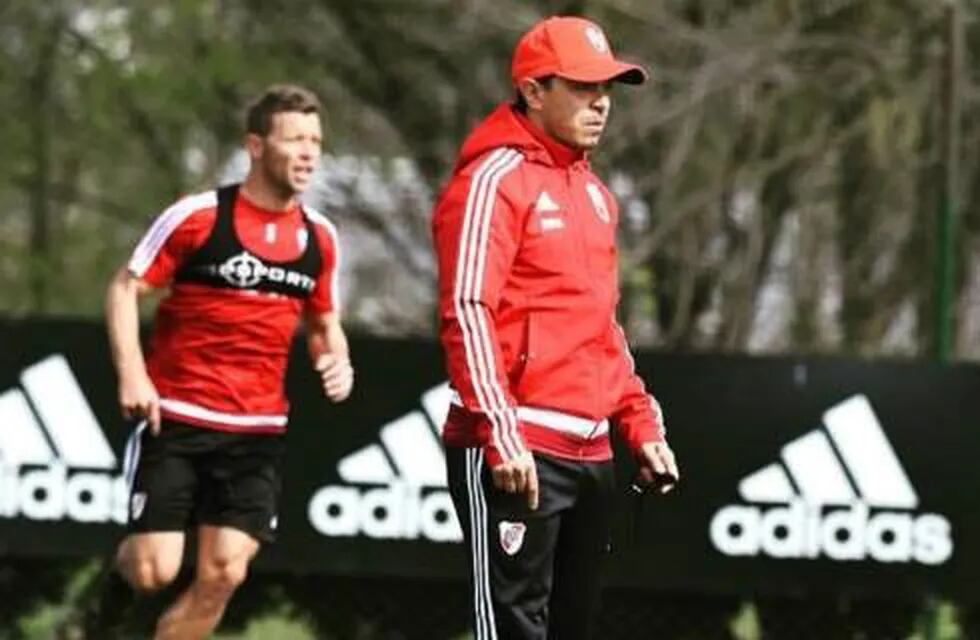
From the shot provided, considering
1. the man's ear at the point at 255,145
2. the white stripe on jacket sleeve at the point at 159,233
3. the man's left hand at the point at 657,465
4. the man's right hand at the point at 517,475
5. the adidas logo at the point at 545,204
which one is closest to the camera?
the man's right hand at the point at 517,475

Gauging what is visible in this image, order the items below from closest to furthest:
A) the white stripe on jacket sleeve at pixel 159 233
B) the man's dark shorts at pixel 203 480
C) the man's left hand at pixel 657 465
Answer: the man's left hand at pixel 657 465 < the white stripe on jacket sleeve at pixel 159 233 < the man's dark shorts at pixel 203 480

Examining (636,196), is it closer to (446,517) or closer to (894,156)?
(894,156)

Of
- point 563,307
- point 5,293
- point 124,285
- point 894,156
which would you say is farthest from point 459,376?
point 5,293

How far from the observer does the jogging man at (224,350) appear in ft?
27.3

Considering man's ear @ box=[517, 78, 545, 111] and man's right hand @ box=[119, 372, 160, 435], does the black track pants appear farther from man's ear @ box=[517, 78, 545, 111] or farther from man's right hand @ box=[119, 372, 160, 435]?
man's right hand @ box=[119, 372, 160, 435]

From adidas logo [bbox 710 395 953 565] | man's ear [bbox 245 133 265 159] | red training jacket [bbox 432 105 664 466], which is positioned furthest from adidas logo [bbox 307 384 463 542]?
red training jacket [bbox 432 105 664 466]

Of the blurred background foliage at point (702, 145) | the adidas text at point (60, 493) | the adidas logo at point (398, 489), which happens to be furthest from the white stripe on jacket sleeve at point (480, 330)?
the blurred background foliage at point (702, 145)

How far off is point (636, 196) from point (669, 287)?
20.2 inches

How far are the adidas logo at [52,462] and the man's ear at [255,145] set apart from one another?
6.19 feet

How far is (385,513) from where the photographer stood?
987cm

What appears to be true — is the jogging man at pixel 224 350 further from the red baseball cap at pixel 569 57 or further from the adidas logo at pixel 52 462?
the red baseball cap at pixel 569 57

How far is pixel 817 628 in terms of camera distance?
1001 cm

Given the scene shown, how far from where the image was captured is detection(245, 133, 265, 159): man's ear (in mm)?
8345

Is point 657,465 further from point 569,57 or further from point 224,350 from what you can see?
point 224,350
